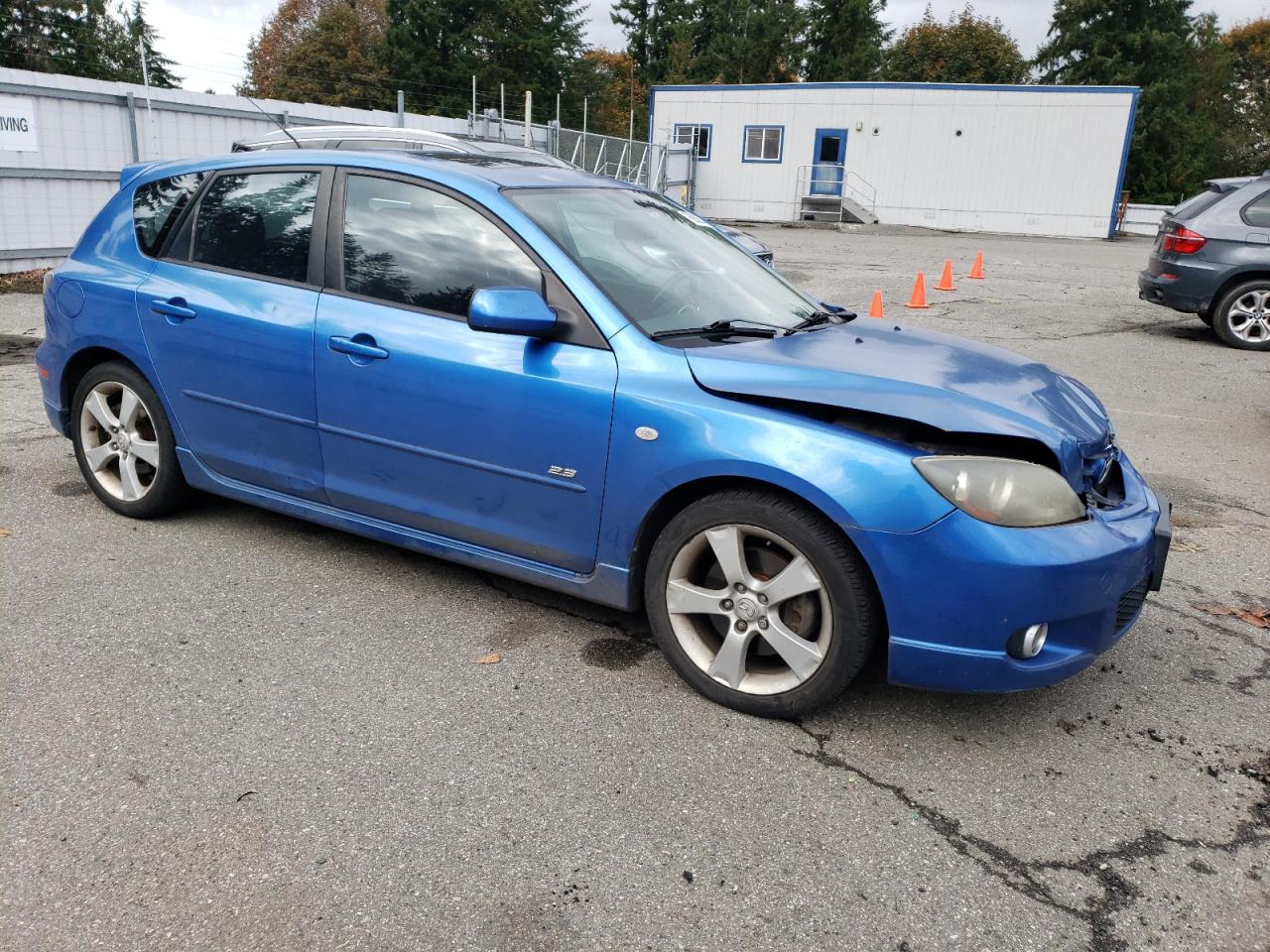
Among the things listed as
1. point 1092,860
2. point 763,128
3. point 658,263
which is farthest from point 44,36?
point 1092,860

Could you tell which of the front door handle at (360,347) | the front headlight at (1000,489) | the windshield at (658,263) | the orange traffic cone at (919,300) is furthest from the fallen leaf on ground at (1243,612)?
the orange traffic cone at (919,300)

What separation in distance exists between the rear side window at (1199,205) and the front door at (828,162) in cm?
2463

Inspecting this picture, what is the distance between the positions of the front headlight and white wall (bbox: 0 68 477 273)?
11895mm

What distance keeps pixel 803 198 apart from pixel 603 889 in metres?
34.4

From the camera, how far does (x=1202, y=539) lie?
4902mm

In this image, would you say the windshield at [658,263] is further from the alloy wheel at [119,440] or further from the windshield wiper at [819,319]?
the alloy wheel at [119,440]

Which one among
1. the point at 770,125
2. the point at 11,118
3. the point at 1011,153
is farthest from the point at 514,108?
the point at 11,118

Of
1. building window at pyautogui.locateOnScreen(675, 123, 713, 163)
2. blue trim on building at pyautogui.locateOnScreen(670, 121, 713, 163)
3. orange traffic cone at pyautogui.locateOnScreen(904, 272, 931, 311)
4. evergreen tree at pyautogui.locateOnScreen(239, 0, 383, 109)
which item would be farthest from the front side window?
evergreen tree at pyautogui.locateOnScreen(239, 0, 383, 109)

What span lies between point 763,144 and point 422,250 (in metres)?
33.4

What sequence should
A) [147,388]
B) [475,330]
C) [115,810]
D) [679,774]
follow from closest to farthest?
[115,810] < [679,774] < [475,330] < [147,388]

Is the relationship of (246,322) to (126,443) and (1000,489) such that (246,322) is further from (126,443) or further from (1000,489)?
(1000,489)

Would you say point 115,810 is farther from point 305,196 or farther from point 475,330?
point 305,196

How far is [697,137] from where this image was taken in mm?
35531

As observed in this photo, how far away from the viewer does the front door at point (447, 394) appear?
331 centimetres
